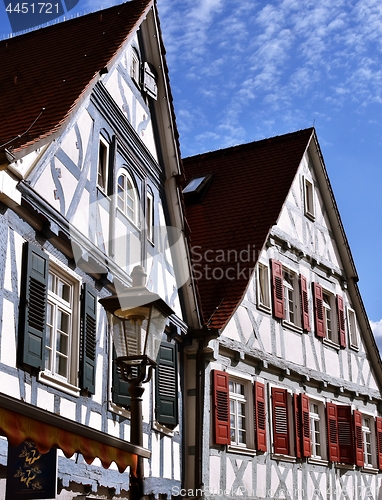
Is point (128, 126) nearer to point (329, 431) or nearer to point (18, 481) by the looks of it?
point (18, 481)

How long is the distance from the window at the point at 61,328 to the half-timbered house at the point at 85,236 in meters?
0.02

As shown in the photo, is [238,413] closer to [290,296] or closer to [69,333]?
[290,296]

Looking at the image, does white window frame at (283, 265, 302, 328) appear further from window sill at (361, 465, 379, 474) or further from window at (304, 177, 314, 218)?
window sill at (361, 465, 379, 474)

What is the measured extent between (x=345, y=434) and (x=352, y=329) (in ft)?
8.79

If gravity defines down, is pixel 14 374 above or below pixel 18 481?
above

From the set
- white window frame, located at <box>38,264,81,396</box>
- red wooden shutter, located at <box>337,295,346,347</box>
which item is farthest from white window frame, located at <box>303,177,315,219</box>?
white window frame, located at <box>38,264,81,396</box>

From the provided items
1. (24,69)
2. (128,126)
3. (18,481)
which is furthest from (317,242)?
(18,481)

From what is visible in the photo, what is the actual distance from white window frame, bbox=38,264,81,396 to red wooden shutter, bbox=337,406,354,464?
877cm

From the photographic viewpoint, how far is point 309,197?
677 inches

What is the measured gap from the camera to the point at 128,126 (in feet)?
36.6

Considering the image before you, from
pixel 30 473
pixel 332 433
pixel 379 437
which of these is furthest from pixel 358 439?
pixel 30 473

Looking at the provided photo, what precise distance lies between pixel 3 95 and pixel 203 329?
15.5 ft

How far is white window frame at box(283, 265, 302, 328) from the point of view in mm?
15367

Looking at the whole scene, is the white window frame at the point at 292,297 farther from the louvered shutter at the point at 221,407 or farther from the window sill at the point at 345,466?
the louvered shutter at the point at 221,407
